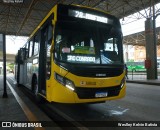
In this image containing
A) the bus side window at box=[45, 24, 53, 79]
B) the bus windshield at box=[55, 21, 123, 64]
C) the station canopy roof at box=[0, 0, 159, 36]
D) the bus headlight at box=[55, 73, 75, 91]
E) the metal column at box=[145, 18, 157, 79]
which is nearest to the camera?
the bus headlight at box=[55, 73, 75, 91]

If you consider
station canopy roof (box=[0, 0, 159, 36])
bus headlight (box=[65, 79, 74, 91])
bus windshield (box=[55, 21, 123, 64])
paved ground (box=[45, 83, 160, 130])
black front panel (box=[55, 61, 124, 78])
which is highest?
station canopy roof (box=[0, 0, 159, 36])

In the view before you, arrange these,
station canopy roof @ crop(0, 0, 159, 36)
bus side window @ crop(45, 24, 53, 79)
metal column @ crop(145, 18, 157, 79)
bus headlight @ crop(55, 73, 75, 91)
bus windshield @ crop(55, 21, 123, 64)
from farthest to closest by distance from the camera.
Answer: station canopy roof @ crop(0, 0, 159, 36) → metal column @ crop(145, 18, 157, 79) → bus side window @ crop(45, 24, 53, 79) → bus windshield @ crop(55, 21, 123, 64) → bus headlight @ crop(55, 73, 75, 91)

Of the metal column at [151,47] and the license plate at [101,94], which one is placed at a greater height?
the metal column at [151,47]

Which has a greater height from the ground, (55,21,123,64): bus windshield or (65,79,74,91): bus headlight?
(55,21,123,64): bus windshield

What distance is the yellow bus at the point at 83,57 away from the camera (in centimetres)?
620

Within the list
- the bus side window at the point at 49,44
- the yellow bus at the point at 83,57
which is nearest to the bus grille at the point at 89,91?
the yellow bus at the point at 83,57

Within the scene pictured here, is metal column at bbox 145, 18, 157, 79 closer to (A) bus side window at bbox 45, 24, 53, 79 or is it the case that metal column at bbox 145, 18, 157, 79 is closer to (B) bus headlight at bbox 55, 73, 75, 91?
(A) bus side window at bbox 45, 24, 53, 79

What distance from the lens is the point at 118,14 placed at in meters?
28.2

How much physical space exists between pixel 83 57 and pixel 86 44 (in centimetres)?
44

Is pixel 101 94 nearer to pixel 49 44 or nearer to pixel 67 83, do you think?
pixel 67 83

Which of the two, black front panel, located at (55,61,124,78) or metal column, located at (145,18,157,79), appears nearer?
black front panel, located at (55,61,124,78)

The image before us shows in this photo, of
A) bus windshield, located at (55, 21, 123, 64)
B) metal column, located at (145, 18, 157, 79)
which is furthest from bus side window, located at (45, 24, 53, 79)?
metal column, located at (145, 18, 157, 79)

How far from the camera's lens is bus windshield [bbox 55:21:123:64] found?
6387 millimetres

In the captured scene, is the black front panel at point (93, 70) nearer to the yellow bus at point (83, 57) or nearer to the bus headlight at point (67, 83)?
the yellow bus at point (83, 57)
